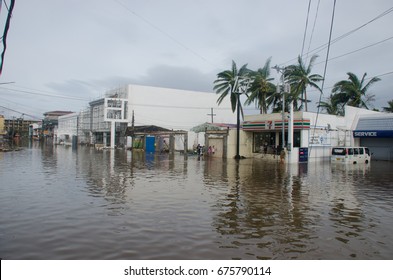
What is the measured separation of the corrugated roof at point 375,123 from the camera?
35.5 meters

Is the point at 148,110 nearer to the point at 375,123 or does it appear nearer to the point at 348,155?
the point at 375,123

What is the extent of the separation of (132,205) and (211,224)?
2.94 meters

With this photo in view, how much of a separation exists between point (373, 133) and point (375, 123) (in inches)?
56.0

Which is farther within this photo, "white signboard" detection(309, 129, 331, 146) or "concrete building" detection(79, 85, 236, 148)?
"concrete building" detection(79, 85, 236, 148)

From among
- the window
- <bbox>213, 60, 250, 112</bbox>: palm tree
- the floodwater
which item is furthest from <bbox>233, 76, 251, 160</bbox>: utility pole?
the floodwater

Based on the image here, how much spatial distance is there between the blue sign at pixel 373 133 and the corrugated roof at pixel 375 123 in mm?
607

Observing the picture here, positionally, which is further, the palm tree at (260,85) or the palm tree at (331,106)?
the palm tree at (331,106)

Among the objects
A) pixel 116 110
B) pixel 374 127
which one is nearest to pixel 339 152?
pixel 374 127

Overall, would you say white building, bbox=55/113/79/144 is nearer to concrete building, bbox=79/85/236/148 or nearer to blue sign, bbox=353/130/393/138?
concrete building, bbox=79/85/236/148

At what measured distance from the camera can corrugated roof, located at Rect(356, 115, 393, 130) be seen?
1396 inches

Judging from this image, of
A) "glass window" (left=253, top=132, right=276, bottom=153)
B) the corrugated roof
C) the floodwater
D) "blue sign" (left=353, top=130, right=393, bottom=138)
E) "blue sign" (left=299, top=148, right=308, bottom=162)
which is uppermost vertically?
the corrugated roof

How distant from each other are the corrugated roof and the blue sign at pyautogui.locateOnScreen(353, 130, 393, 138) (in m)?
0.61

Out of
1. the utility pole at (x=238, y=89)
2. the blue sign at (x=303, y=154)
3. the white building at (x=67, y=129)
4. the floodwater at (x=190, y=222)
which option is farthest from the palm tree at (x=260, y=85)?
the white building at (x=67, y=129)

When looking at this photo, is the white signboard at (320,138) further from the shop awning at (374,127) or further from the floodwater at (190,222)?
the floodwater at (190,222)
